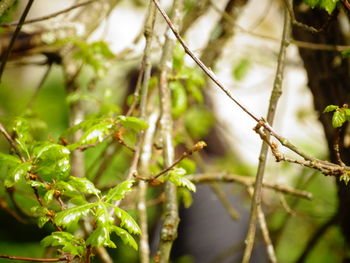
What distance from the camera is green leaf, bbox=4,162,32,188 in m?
0.97

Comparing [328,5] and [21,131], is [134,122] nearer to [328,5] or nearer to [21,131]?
[21,131]

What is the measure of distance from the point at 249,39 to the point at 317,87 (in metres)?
4.70

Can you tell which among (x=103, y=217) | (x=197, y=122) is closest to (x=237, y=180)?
(x=103, y=217)

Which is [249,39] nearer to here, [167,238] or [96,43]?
[96,43]

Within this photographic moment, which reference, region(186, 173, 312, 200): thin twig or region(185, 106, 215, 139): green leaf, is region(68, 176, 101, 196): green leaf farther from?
region(185, 106, 215, 139): green leaf

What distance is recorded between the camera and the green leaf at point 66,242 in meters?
0.93

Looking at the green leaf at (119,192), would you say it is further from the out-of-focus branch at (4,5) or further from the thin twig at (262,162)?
the out-of-focus branch at (4,5)

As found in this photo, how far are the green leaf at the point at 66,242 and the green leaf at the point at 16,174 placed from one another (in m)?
0.18

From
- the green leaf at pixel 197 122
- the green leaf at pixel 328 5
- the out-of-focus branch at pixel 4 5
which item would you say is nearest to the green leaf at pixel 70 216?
the out-of-focus branch at pixel 4 5

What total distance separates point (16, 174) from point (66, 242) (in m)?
0.23

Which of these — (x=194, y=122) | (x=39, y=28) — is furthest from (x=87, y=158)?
(x=39, y=28)

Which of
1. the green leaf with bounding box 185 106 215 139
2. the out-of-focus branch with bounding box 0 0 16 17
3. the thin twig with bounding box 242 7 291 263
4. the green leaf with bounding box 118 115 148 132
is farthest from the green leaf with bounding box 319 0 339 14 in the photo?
the green leaf with bounding box 185 106 215 139

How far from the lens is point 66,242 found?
940 mm

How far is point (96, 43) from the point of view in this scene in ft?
6.46
